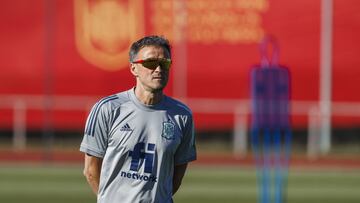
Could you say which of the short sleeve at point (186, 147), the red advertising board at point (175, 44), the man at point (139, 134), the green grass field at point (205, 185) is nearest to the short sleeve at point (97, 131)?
the man at point (139, 134)

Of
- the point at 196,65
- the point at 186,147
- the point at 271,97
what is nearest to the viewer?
the point at 186,147

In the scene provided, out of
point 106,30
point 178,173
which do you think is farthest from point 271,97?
point 106,30

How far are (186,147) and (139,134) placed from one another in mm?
413

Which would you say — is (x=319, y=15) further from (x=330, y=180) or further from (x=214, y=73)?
(x=330, y=180)

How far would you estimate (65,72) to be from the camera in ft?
101

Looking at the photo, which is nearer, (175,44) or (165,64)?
(165,64)

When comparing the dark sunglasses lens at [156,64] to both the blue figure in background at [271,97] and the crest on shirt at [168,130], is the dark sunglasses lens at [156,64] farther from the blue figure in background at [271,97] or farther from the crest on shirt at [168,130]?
the blue figure in background at [271,97]

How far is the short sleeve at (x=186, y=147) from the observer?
7.22m

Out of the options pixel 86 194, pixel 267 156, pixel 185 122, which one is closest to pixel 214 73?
pixel 86 194

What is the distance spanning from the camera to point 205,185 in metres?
19.5

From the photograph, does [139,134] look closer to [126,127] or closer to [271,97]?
[126,127]

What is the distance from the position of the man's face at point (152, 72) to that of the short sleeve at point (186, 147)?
1.36ft

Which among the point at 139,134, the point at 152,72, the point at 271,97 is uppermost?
the point at 152,72

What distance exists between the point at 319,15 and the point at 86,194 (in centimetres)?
1310
